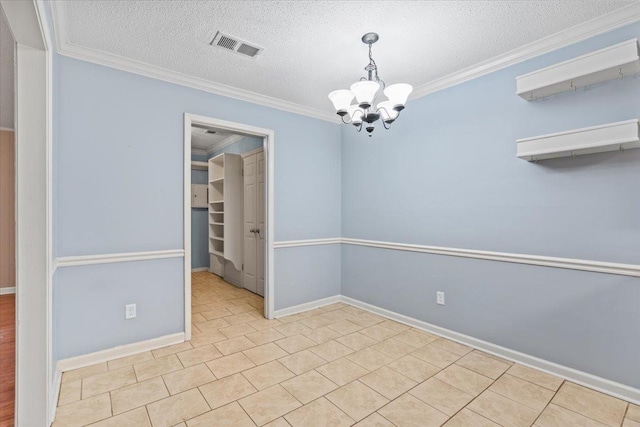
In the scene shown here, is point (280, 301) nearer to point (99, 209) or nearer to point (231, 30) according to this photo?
point (99, 209)

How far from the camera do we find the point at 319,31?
7.18 feet

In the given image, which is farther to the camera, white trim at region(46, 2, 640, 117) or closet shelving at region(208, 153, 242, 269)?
closet shelving at region(208, 153, 242, 269)

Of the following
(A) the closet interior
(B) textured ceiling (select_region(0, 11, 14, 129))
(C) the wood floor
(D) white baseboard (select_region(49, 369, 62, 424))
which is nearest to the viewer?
(D) white baseboard (select_region(49, 369, 62, 424))

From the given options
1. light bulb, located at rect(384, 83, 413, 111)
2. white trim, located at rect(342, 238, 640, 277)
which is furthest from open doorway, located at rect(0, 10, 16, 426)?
white trim, located at rect(342, 238, 640, 277)

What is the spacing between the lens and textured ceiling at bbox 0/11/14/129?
224 cm

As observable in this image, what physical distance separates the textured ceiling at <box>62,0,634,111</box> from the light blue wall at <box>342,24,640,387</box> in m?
0.39

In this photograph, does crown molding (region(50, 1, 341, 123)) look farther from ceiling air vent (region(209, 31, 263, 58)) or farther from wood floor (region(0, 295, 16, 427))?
wood floor (region(0, 295, 16, 427))

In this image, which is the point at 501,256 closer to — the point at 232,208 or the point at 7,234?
the point at 232,208

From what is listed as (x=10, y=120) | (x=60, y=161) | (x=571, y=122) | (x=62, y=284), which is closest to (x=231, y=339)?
(x=62, y=284)

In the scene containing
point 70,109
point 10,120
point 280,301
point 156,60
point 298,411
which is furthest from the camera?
point 10,120

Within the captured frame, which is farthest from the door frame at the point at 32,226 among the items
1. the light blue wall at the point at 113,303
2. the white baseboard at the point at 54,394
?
the light blue wall at the point at 113,303

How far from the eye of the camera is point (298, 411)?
1912mm

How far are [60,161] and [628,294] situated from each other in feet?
13.4

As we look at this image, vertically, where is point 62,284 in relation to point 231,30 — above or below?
below
